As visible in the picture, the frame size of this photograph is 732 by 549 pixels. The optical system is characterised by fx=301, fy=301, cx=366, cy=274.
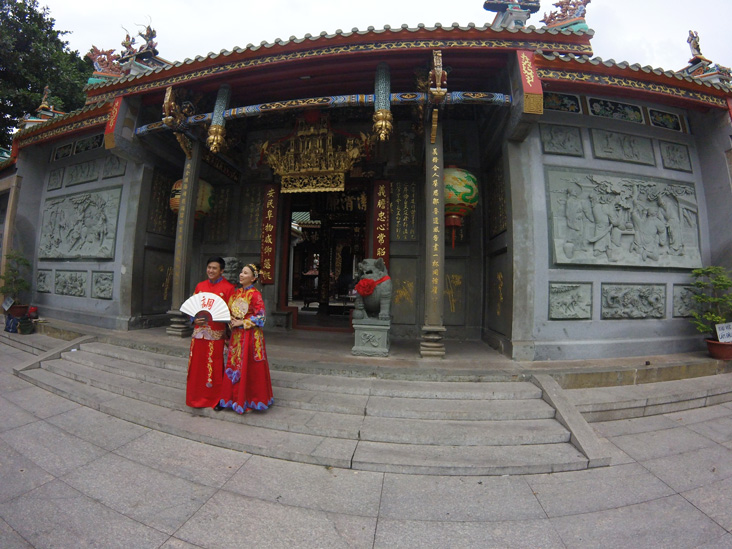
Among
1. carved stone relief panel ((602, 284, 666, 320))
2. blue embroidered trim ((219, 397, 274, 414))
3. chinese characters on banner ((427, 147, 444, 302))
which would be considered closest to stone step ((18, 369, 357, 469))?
→ blue embroidered trim ((219, 397, 274, 414))

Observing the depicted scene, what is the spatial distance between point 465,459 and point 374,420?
955 millimetres

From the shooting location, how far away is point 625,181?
5.39 metres

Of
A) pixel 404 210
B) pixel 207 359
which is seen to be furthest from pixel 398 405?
pixel 404 210

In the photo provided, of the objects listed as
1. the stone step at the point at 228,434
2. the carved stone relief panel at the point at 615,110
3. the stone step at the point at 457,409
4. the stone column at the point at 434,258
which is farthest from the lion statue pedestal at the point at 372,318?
the carved stone relief panel at the point at 615,110

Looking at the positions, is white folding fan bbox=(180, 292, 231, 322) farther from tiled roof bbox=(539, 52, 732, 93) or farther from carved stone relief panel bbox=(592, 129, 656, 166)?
carved stone relief panel bbox=(592, 129, 656, 166)

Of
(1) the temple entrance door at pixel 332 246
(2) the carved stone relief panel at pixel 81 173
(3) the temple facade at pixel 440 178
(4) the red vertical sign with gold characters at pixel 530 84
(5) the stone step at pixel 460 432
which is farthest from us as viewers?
(1) the temple entrance door at pixel 332 246

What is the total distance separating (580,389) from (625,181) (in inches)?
153

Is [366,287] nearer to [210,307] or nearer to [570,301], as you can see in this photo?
[210,307]

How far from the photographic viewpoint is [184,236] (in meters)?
6.14

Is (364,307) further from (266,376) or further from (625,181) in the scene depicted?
(625,181)

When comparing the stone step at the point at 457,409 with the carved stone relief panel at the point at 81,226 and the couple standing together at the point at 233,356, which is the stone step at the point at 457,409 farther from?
the carved stone relief panel at the point at 81,226

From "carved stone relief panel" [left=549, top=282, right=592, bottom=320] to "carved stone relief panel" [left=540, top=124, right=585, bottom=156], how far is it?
234cm

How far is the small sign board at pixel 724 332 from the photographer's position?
4941mm

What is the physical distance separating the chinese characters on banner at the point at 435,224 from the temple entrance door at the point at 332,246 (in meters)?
4.02
